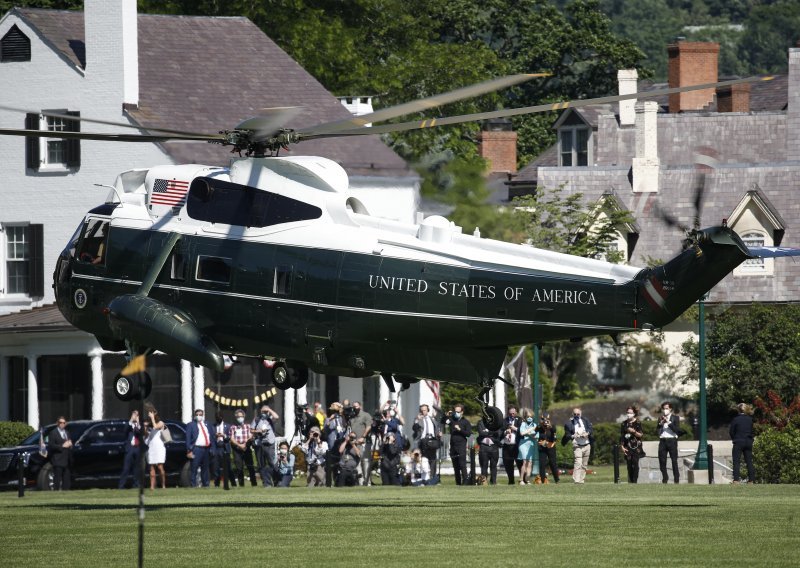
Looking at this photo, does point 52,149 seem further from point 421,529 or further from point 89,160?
point 421,529

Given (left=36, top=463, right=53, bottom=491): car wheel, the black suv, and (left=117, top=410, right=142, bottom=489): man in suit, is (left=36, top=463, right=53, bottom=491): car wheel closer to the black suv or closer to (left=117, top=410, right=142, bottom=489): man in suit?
the black suv

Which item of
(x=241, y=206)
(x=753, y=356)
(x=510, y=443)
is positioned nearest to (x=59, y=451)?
(x=510, y=443)

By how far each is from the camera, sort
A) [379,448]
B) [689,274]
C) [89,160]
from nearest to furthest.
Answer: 1. [689,274]
2. [379,448]
3. [89,160]

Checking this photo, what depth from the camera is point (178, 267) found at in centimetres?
3044

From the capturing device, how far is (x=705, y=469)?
1748 inches

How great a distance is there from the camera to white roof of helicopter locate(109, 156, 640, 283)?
92.2 ft

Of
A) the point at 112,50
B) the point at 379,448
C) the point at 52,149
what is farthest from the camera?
the point at 52,149

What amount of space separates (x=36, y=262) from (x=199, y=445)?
591 inches

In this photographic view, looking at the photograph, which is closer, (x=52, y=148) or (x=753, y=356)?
(x=52, y=148)

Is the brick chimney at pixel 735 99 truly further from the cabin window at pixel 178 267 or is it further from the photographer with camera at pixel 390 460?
the cabin window at pixel 178 267

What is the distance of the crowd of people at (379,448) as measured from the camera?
43.4 m

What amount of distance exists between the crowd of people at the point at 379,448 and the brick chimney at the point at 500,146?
36.2m

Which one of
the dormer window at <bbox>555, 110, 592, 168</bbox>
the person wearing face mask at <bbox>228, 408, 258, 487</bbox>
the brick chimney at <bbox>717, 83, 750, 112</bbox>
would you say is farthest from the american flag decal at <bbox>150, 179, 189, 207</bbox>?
→ the brick chimney at <bbox>717, 83, 750, 112</bbox>

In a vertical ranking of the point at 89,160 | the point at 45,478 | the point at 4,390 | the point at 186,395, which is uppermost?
the point at 89,160
